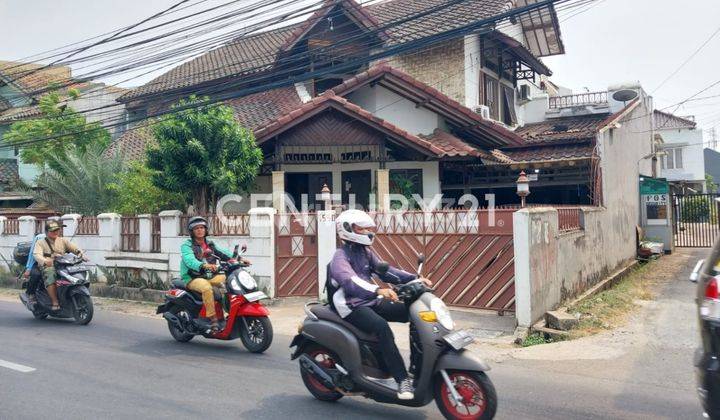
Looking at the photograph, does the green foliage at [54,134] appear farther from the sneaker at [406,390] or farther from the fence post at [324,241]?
the sneaker at [406,390]

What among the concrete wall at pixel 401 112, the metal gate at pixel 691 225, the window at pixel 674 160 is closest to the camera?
the concrete wall at pixel 401 112

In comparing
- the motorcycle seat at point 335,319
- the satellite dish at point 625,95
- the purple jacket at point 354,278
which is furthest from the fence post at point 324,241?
the satellite dish at point 625,95

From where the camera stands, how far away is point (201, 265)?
6953 millimetres

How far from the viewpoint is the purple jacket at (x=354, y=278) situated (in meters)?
4.50

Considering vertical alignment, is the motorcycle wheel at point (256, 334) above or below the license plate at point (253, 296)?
below

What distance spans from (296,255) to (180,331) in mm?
3177

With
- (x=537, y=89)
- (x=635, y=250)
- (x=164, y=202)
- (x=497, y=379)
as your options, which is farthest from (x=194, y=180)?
(x=537, y=89)

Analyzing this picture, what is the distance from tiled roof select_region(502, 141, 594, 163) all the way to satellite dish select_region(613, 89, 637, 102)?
130 inches

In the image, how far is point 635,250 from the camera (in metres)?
16.9

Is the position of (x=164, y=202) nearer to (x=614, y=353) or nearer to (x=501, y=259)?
(x=501, y=259)

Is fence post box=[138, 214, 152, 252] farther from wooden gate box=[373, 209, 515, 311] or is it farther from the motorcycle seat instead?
the motorcycle seat

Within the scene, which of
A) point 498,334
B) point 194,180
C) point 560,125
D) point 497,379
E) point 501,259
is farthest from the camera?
point 560,125

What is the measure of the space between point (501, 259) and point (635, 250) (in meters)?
10.3

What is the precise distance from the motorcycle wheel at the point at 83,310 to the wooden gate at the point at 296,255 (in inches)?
118
